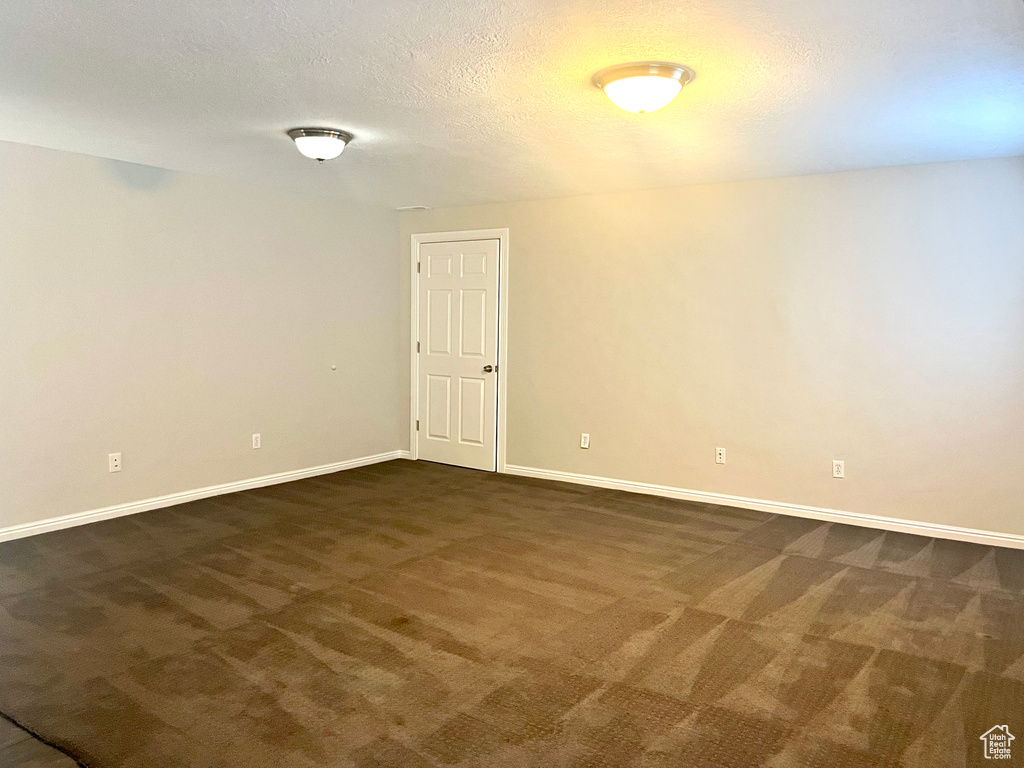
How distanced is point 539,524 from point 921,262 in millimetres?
3013

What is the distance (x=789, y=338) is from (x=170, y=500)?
459 centimetres

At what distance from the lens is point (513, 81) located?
3076mm

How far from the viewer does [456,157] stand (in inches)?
179

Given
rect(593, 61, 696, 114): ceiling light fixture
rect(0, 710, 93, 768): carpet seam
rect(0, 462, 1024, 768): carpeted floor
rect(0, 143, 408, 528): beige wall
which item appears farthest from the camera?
rect(0, 143, 408, 528): beige wall

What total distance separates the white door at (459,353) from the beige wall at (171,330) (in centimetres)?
45

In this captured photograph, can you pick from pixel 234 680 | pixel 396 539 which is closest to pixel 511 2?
pixel 234 680

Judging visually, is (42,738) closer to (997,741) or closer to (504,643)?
(504,643)

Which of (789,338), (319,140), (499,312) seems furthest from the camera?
(499,312)

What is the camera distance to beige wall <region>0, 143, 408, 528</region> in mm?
4453

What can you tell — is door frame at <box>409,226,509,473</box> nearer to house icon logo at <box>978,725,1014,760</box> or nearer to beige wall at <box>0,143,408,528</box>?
beige wall at <box>0,143,408,528</box>

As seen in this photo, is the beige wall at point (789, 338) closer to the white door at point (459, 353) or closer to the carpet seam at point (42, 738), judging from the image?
the white door at point (459, 353)

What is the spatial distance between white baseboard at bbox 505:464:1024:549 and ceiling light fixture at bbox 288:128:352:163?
3.35 m

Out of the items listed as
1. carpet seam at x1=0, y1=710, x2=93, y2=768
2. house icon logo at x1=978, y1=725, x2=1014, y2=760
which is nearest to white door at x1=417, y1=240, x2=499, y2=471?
carpet seam at x1=0, y1=710, x2=93, y2=768

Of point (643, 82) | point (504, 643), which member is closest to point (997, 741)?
point (504, 643)
